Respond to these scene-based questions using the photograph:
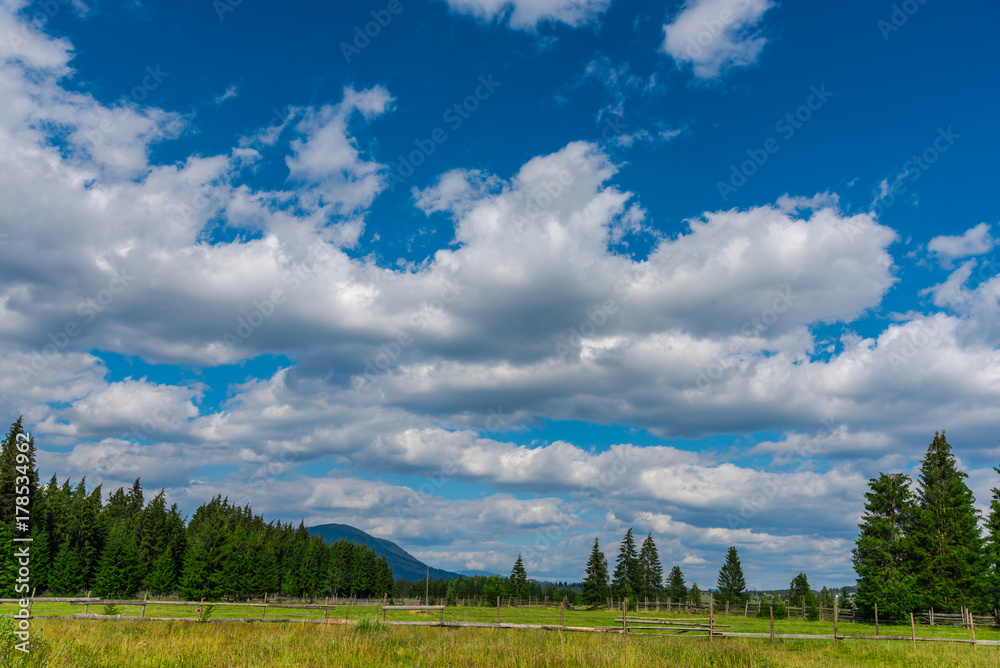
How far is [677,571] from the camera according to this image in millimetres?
102250

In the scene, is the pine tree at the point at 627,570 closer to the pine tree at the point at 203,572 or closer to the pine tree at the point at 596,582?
the pine tree at the point at 596,582

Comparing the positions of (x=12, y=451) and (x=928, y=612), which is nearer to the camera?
(x=928, y=612)

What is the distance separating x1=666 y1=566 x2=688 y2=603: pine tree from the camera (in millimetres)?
98875

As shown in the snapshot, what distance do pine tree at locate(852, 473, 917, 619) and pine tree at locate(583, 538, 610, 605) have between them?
124 feet

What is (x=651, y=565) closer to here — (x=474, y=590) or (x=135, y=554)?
(x=474, y=590)

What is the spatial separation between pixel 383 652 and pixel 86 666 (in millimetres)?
7610

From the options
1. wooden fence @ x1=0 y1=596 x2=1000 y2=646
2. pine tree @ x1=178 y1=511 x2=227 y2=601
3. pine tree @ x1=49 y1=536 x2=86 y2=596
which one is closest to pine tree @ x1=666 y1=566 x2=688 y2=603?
wooden fence @ x1=0 y1=596 x2=1000 y2=646

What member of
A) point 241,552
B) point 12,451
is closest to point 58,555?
point 12,451

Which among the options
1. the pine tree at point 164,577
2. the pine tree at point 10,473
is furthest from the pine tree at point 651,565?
the pine tree at point 10,473

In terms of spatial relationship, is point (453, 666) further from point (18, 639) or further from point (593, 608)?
point (593, 608)

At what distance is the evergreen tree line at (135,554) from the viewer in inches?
2490

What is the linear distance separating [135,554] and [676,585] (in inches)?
3269

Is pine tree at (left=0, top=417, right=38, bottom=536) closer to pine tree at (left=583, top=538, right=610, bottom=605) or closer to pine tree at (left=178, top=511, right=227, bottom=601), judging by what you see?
pine tree at (left=178, top=511, right=227, bottom=601)

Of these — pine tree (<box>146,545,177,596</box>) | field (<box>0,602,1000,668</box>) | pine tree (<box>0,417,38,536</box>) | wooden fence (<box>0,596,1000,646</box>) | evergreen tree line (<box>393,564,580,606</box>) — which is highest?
pine tree (<box>0,417,38,536</box>)
